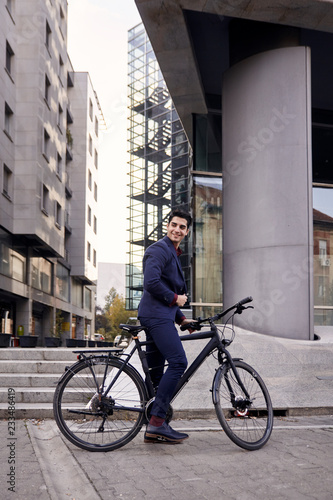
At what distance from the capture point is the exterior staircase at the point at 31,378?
6.10 meters

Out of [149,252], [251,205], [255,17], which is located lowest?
[149,252]

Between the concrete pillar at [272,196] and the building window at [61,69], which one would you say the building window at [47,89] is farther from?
the concrete pillar at [272,196]

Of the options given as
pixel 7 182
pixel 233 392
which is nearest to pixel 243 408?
pixel 233 392

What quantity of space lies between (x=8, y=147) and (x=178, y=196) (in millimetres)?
27157

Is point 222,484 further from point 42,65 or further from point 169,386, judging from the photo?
point 42,65

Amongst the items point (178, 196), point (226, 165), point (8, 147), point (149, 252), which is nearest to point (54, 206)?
point (8, 147)

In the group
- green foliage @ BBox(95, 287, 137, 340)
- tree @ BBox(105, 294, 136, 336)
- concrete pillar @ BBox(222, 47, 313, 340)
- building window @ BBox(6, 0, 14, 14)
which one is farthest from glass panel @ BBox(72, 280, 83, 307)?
concrete pillar @ BBox(222, 47, 313, 340)

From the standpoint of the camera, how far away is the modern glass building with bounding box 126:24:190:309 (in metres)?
56.3

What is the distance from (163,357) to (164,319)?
1.20 ft

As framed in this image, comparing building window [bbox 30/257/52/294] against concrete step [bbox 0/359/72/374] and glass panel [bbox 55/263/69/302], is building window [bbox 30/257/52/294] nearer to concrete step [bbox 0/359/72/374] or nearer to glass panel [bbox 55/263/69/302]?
glass panel [bbox 55/263/69/302]

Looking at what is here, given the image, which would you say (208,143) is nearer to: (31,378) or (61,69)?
(31,378)

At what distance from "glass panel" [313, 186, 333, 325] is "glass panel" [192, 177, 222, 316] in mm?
2513

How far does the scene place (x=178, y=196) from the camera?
5509 cm

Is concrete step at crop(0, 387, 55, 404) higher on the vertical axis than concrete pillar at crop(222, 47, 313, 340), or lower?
lower
